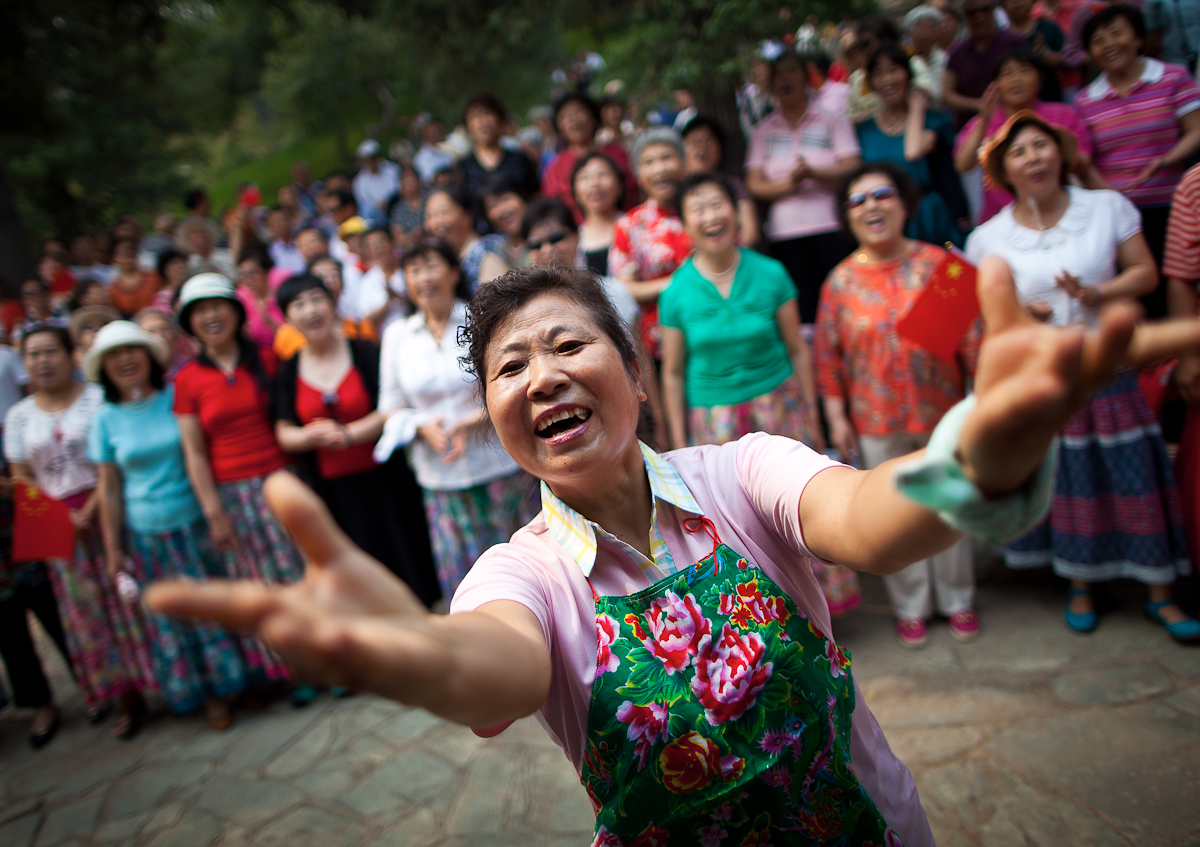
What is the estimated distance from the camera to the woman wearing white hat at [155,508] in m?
3.93

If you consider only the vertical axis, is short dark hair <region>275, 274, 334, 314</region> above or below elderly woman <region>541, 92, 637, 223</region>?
below

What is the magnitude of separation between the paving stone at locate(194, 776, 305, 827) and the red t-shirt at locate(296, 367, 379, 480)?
1.53m

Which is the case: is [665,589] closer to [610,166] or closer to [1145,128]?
[610,166]

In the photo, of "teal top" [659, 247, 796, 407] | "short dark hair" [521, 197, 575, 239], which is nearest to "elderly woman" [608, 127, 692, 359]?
"short dark hair" [521, 197, 575, 239]

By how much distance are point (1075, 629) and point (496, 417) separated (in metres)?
3.16

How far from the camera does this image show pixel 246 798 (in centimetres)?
338

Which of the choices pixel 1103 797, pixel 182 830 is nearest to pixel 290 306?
pixel 182 830

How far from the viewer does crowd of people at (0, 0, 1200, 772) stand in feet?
10.6

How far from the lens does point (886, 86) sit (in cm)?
452

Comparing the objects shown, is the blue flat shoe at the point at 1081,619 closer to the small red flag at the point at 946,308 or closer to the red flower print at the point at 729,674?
the small red flag at the point at 946,308

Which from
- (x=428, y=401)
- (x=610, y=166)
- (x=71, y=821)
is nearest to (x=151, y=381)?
(x=428, y=401)

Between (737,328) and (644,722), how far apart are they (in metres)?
2.49

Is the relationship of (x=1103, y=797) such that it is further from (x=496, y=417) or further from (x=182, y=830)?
(x=182, y=830)

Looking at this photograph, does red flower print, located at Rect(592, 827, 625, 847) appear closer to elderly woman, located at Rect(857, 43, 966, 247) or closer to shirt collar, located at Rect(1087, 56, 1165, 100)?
elderly woman, located at Rect(857, 43, 966, 247)
